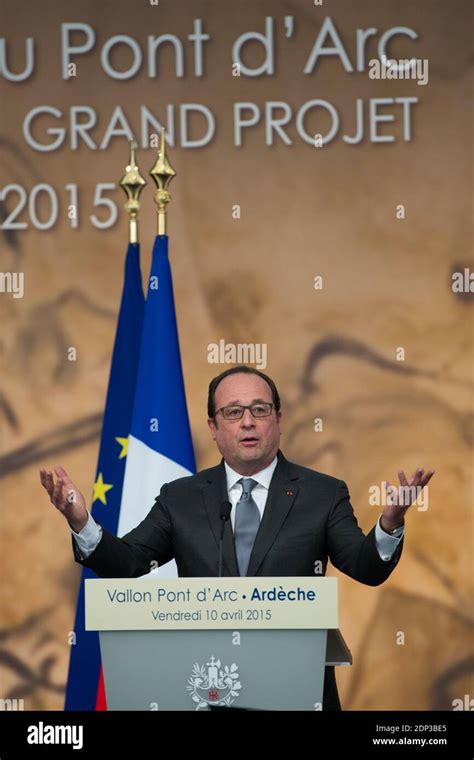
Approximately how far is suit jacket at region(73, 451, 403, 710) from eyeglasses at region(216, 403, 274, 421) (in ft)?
0.45

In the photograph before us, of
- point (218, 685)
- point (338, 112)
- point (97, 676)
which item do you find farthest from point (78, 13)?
point (218, 685)

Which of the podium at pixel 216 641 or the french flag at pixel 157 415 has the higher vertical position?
the french flag at pixel 157 415

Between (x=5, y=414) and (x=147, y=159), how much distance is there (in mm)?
1416

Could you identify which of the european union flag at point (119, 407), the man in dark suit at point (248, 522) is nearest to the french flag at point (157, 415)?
the european union flag at point (119, 407)

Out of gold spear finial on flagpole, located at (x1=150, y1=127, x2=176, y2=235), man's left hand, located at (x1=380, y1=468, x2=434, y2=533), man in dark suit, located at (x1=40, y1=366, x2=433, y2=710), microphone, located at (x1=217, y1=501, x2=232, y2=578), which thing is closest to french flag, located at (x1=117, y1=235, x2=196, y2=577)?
gold spear finial on flagpole, located at (x1=150, y1=127, x2=176, y2=235)

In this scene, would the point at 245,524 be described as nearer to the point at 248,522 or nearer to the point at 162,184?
the point at 248,522

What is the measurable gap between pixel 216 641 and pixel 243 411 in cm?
82

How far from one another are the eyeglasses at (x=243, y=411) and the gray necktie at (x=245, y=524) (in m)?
0.17

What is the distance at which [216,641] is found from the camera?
8.32 feet

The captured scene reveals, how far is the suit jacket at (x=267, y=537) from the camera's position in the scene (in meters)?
2.98

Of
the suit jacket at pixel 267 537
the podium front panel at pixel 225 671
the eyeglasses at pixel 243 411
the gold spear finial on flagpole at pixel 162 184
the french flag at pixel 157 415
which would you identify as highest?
the gold spear finial on flagpole at pixel 162 184

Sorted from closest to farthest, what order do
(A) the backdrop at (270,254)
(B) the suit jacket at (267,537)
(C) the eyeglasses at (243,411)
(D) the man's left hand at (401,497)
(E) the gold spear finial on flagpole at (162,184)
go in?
(D) the man's left hand at (401,497)
(B) the suit jacket at (267,537)
(C) the eyeglasses at (243,411)
(E) the gold spear finial on flagpole at (162,184)
(A) the backdrop at (270,254)

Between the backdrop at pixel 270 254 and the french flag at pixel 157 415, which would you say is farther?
the backdrop at pixel 270 254

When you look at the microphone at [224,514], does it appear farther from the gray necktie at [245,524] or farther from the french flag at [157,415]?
the french flag at [157,415]
